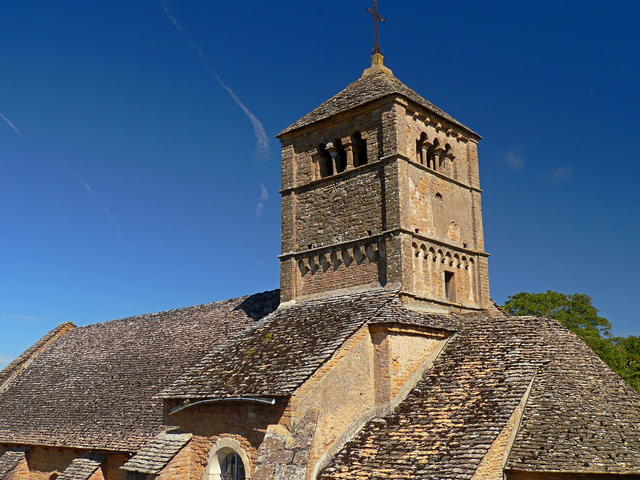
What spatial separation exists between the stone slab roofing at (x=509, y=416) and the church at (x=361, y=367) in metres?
0.05

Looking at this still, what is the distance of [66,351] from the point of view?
29906 millimetres

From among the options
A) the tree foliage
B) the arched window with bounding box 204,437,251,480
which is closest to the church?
the arched window with bounding box 204,437,251,480

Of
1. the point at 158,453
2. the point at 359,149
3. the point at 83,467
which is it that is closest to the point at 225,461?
the point at 158,453

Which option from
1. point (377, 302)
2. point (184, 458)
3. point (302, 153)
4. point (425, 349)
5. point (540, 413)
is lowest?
point (184, 458)

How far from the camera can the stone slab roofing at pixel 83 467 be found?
20.0 metres

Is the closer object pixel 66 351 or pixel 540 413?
pixel 540 413

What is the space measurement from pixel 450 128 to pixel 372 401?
10.3 metres

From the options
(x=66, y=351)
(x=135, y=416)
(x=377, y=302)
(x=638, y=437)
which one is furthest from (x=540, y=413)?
(x=66, y=351)

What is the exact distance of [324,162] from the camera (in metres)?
22.0

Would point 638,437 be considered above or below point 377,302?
below

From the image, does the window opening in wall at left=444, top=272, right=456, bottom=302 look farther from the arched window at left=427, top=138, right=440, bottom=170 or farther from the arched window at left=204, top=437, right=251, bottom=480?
the arched window at left=204, top=437, right=251, bottom=480

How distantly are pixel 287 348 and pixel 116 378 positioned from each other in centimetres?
1076

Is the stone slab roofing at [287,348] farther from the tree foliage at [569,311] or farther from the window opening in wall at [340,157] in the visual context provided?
the tree foliage at [569,311]

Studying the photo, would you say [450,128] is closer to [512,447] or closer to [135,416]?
[512,447]
